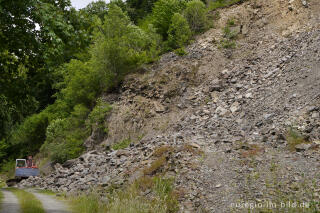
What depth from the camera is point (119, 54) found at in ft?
74.0

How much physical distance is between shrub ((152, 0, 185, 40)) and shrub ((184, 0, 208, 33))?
249 centimetres

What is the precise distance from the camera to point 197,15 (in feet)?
82.2

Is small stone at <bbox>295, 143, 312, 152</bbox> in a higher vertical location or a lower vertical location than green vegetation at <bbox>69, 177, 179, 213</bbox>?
higher

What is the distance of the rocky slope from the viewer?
8.82 m

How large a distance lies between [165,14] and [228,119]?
1603cm

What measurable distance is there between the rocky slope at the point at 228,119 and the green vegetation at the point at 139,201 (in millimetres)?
405

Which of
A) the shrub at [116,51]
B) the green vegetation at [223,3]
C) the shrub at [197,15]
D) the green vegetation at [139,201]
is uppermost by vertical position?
the green vegetation at [223,3]

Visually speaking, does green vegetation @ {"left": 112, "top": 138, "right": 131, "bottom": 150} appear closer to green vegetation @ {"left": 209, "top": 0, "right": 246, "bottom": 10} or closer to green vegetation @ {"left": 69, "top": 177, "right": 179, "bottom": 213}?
green vegetation @ {"left": 69, "top": 177, "right": 179, "bottom": 213}

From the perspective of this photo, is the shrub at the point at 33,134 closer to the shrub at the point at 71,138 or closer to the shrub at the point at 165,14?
the shrub at the point at 71,138

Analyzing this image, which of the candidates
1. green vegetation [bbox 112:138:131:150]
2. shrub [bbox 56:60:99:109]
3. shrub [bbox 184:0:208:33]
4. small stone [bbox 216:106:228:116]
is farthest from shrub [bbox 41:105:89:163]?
shrub [bbox 184:0:208:33]

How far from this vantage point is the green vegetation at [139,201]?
25.3ft

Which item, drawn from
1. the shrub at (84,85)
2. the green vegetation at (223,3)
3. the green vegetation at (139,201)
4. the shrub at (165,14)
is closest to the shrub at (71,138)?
the shrub at (84,85)

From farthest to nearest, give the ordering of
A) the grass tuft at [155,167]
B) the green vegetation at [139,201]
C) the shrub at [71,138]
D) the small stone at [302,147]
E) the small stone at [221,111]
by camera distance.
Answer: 1. the shrub at [71,138]
2. the small stone at [221,111]
3. the grass tuft at [155,167]
4. the small stone at [302,147]
5. the green vegetation at [139,201]

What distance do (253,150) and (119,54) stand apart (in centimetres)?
1502
